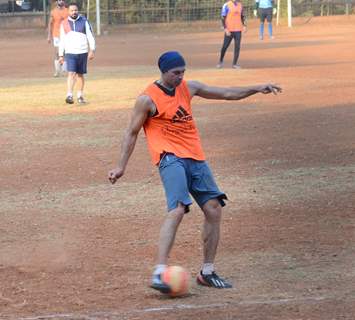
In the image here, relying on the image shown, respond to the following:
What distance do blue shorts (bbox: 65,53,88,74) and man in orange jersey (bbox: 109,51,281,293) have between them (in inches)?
469

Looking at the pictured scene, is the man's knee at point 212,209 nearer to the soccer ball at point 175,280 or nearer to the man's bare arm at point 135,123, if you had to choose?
the soccer ball at point 175,280

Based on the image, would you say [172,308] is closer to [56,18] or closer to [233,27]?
[56,18]

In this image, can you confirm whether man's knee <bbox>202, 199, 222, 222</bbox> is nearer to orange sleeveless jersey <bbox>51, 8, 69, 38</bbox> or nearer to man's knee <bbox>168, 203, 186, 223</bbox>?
man's knee <bbox>168, 203, 186, 223</bbox>

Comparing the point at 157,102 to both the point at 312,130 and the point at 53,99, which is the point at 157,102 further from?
the point at 53,99

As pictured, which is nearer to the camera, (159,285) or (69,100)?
(159,285)

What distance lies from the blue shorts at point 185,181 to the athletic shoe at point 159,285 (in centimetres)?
51

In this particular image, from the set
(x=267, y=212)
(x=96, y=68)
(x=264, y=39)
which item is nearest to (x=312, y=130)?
(x=267, y=212)

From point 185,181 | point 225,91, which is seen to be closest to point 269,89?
point 225,91

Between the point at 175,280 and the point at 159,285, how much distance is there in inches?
5.2

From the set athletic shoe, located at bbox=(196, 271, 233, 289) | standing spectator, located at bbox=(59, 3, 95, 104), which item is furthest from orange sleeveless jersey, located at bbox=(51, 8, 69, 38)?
athletic shoe, located at bbox=(196, 271, 233, 289)

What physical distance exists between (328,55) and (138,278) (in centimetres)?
2483

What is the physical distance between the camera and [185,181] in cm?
694

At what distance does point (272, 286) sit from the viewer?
23.1ft

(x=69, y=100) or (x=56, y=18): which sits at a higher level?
(x=56, y=18)
